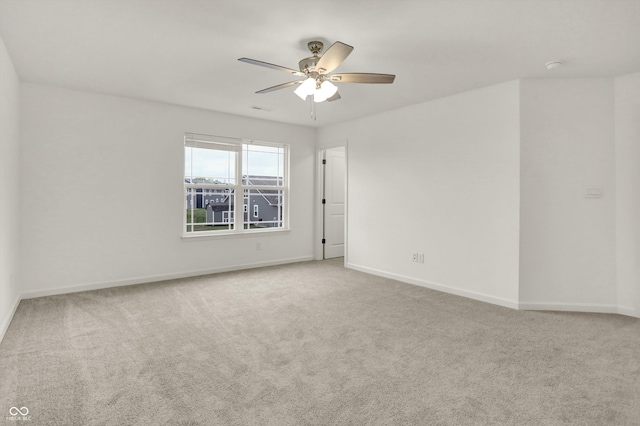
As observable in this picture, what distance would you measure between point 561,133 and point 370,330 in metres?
2.92

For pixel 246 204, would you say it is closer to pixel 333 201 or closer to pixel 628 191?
pixel 333 201

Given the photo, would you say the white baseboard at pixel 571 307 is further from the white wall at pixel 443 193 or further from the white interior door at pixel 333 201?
the white interior door at pixel 333 201

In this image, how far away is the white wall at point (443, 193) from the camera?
3840 mm

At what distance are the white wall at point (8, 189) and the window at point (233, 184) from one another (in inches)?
75.8

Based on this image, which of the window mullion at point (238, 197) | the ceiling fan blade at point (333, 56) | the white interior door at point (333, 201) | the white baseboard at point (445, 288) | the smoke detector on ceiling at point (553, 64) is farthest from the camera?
the white interior door at point (333, 201)

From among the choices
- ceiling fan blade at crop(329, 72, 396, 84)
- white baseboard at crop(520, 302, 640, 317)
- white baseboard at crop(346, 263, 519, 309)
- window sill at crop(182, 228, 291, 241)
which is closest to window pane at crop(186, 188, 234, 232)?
window sill at crop(182, 228, 291, 241)

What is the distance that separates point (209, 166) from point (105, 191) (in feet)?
4.83

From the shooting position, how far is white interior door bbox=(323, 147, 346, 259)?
660 centimetres

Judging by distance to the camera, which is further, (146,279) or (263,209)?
(263,209)

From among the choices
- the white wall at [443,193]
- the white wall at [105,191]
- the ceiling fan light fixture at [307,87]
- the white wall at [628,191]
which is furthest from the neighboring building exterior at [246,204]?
the white wall at [628,191]

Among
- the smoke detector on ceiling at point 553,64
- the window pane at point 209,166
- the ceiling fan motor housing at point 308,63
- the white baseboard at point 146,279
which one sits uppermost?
the smoke detector on ceiling at point 553,64

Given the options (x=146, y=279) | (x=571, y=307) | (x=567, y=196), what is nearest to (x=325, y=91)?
(x=567, y=196)

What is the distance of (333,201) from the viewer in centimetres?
671

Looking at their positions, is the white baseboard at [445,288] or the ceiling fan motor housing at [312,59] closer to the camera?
the ceiling fan motor housing at [312,59]
